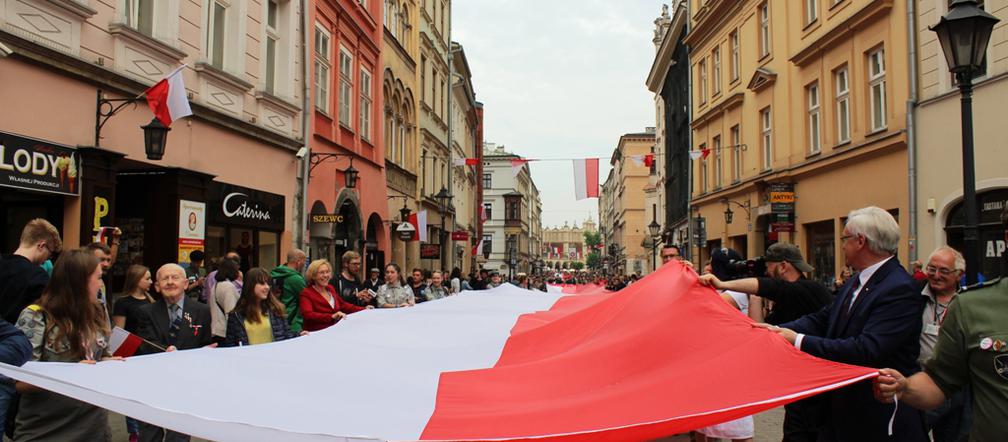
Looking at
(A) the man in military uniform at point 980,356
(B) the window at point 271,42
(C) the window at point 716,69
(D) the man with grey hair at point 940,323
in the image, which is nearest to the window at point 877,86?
(C) the window at point 716,69

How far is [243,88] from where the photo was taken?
15.2m

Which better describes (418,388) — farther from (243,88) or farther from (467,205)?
(467,205)

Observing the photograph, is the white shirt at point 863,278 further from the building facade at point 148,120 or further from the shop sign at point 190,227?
the shop sign at point 190,227

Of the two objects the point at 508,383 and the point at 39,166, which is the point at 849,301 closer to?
the point at 508,383

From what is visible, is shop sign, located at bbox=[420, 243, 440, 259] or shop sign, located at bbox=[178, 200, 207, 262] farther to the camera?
shop sign, located at bbox=[420, 243, 440, 259]

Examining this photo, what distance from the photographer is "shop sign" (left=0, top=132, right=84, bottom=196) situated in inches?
349

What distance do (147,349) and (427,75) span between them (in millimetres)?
28522

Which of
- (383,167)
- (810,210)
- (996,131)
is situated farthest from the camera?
(383,167)

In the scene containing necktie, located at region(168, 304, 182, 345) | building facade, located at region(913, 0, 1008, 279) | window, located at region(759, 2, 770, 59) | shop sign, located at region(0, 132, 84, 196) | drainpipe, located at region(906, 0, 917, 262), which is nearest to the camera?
necktie, located at region(168, 304, 182, 345)

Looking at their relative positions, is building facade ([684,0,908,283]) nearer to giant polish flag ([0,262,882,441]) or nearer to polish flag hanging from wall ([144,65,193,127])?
giant polish flag ([0,262,882,441])

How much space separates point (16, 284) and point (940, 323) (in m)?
6.10

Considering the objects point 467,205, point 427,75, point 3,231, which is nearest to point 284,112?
point 3,231

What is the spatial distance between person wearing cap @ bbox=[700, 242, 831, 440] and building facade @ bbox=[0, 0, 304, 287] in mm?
8202

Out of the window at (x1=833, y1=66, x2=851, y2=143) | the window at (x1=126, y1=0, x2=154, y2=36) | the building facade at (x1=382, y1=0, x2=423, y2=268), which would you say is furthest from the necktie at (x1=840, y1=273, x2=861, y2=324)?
the building facade at (x1=382, y1=0, x2=423, y2=268)
